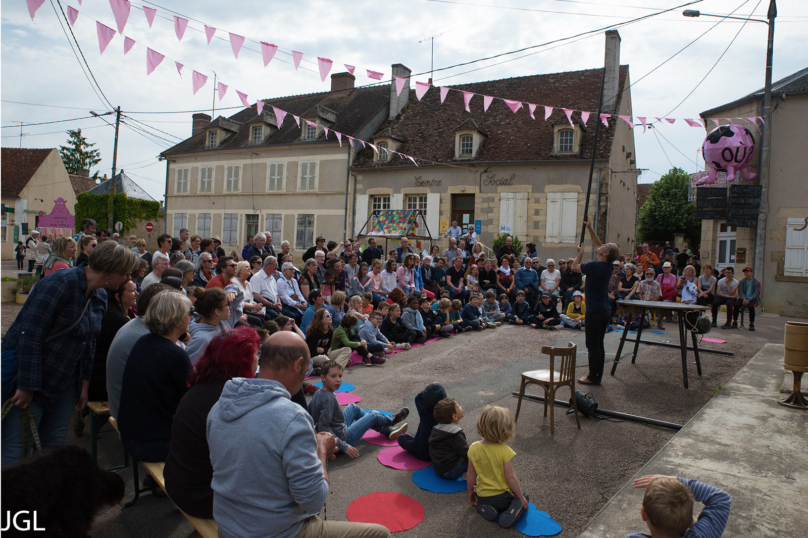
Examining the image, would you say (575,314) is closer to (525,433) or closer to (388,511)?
(525,433)

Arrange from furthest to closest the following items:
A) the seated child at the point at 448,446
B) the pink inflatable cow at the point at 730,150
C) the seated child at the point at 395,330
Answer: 1. the pink inflatable cow at the point at 730,150
2. the seated child at the point at 395,330
3. the seated child at the point at 448,446

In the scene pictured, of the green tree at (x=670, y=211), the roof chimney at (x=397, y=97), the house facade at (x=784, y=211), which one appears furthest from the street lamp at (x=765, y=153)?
the green tree at (x=670, y=211)

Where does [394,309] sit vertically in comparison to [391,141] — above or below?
below

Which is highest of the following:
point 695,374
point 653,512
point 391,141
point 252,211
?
point 391,141

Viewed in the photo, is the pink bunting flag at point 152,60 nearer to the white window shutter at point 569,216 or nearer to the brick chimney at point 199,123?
the white window shutter at point 569,216

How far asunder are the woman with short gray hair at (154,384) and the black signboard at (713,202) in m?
16.7

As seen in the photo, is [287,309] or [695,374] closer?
[695,374]

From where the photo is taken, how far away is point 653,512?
2191 millimetres

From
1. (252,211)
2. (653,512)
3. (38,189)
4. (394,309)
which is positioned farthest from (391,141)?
(38,189)

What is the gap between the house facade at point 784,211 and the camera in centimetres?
1462

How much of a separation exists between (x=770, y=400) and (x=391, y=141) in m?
19.2

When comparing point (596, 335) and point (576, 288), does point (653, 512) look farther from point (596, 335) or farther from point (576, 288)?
point (576, 288)

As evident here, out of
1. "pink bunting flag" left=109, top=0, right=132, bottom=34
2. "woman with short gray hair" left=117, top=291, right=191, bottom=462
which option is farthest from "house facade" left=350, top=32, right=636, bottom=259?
"woman with short gray hair" left=117, top=291, right=191, bottom=462

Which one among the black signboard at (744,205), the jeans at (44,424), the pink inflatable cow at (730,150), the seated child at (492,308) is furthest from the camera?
the pink inflatable cow at (730,150)
